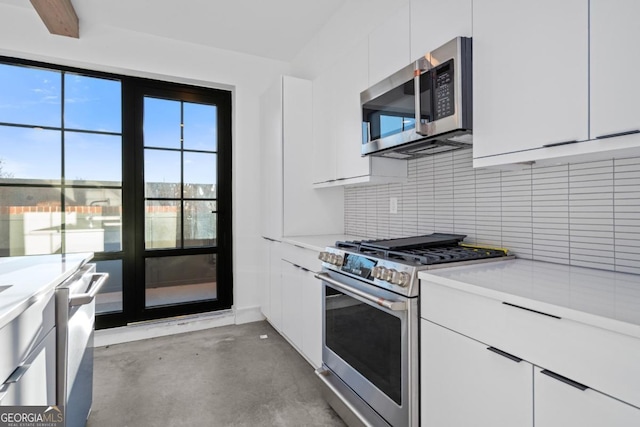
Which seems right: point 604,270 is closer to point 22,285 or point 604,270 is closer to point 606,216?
point 606,216

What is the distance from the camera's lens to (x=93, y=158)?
114 inches

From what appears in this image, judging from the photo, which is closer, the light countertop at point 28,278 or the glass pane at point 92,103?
the light countertop at point 28,278

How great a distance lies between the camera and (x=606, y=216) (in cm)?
128

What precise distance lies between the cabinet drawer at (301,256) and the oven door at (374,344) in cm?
28

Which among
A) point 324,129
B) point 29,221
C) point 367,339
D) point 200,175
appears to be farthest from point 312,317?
point 29,221

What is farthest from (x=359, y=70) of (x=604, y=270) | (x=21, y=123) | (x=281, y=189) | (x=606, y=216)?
(x=21, y=123)

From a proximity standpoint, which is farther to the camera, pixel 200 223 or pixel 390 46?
pixel 200 223

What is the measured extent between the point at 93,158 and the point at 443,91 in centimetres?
300

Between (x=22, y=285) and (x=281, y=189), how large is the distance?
194 cm

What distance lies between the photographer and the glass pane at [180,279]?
3137 millimetres

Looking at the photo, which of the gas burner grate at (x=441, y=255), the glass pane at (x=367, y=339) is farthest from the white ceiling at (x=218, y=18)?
the glass pane at (x=367, y=339)

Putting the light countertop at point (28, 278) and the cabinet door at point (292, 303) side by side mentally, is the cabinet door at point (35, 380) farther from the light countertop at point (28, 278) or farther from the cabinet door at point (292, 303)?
the cabinet door at point (292, 303)

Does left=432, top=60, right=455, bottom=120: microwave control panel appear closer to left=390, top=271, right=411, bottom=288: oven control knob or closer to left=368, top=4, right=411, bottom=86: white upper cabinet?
left=368, top=4, right=411, bottom=86: white upper cabinet

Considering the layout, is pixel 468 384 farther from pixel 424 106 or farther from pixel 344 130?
pixel 344 130
